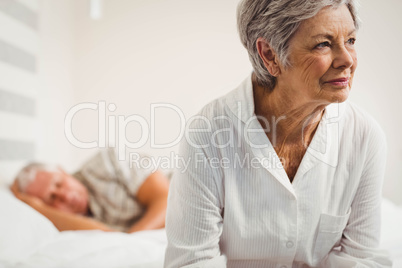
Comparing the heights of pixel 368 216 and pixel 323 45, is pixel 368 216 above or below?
below

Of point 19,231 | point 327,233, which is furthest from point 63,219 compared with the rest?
point 327,233

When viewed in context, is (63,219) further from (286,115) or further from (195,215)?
(286,115)

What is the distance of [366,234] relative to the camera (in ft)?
3.29

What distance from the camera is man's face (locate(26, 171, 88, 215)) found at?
1.99 metres

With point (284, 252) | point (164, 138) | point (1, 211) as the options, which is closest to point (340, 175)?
point (284, 252)

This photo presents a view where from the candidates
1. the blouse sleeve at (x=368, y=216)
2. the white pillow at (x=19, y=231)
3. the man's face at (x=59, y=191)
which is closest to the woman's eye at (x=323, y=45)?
the blouse sleeve at (x=368, y=216)

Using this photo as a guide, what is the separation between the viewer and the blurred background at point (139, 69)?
99.7 inches

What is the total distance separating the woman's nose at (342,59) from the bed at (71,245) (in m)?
0.70

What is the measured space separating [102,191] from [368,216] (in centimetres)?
145

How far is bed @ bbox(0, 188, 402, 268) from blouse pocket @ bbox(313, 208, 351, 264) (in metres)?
0.32

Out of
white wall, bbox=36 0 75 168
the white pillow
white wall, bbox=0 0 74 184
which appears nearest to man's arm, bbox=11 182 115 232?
the white pillow

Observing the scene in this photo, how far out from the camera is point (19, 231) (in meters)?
1.45

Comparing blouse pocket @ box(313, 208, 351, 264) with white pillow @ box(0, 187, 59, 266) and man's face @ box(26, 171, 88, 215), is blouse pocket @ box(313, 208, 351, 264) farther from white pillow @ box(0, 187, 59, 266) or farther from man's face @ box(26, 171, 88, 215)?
man's face @ box(26, 171, 88, 215)

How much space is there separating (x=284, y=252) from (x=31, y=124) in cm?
197
